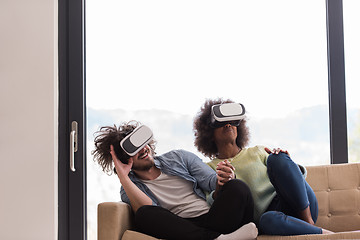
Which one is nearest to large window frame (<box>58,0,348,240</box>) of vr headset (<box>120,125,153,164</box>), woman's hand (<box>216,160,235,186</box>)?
vr headset (<box>120,125,153,164</box>)

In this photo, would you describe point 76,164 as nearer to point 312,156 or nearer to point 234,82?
point 234,82

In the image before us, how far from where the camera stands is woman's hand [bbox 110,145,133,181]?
2.16 m

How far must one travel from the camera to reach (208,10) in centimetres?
285

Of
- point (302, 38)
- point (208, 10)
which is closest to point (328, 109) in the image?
point (302, 38)

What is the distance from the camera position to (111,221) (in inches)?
76.4

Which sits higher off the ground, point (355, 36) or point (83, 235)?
point (355, 36)

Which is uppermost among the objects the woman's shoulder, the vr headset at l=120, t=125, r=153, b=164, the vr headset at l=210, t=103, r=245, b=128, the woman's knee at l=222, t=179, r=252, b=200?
the vr headset at l=210, t=103, r=245, b=128

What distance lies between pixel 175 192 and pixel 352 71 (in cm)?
133

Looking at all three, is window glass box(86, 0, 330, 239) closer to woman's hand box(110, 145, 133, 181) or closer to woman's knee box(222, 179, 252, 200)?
woman's hand box(110, 145, 133, 181)

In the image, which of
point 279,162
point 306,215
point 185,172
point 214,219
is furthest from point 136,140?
point 306,215

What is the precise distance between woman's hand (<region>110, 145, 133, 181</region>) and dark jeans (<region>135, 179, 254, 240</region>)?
9.4 inches

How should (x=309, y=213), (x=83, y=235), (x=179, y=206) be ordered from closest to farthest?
(x=309, y=213) → (x=179, y=206) → (x=83, y=235)

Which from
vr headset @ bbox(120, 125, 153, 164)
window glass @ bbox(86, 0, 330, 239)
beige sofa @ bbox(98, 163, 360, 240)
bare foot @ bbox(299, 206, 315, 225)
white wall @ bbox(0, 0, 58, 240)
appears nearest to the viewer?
bare foot @ bbox(299, 206, 315, 225)

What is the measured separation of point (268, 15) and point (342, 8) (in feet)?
1.41
